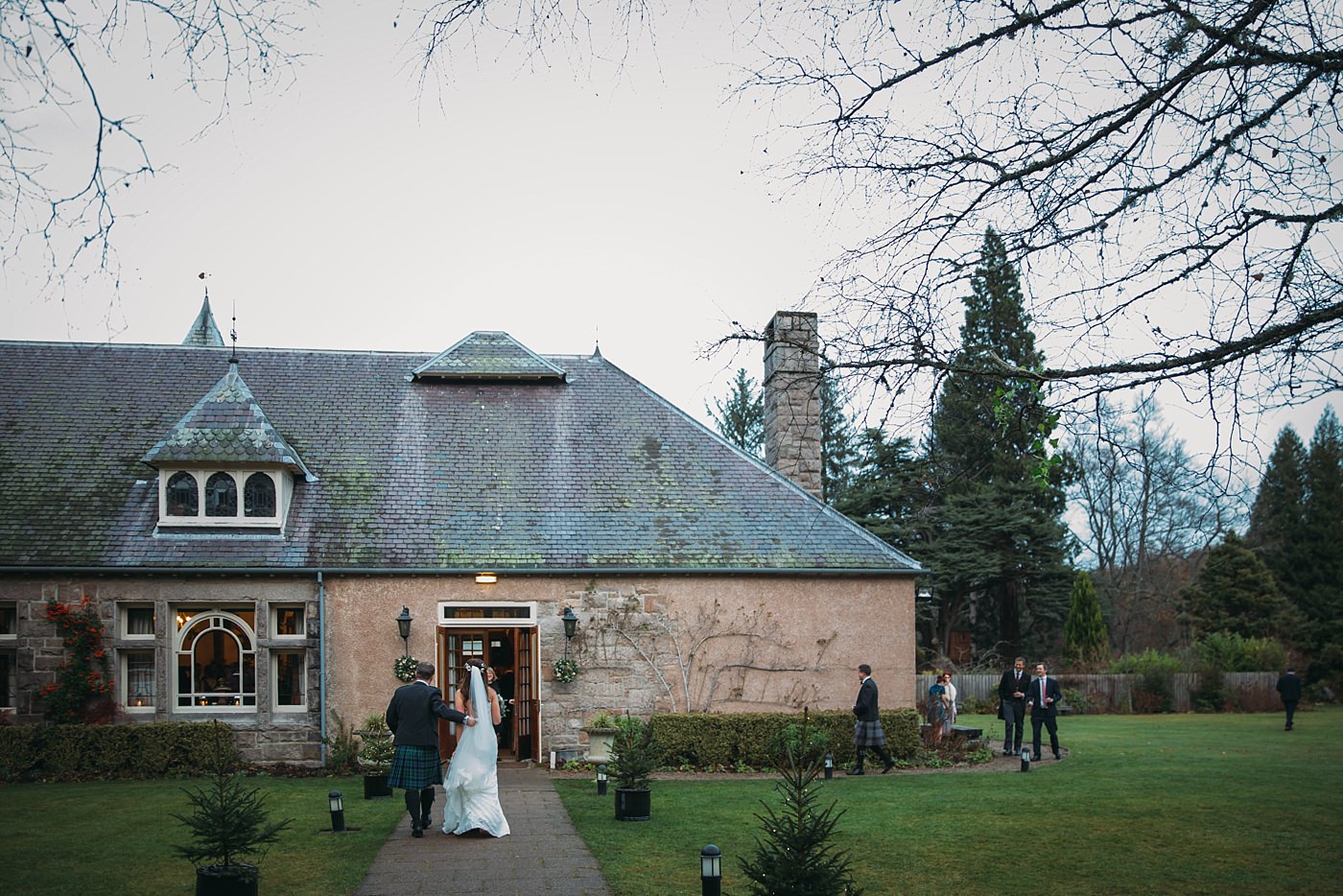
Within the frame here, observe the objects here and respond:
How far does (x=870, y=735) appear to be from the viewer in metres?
18.0

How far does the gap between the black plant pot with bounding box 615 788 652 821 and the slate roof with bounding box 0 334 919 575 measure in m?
6.53

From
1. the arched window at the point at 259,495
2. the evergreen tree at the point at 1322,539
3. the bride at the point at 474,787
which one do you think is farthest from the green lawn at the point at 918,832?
the evergreen tree at the point at 1322,539

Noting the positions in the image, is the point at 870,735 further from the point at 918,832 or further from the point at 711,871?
the point at 711,871

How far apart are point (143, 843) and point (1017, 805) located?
398 inches

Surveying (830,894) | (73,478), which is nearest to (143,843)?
(830,894)

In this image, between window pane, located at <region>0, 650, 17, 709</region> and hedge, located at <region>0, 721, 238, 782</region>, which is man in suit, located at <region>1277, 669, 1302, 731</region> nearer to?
hedge, located at <region>0, 721, 238, 782</region>

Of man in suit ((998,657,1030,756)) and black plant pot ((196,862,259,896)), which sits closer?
black plant pot ((196,862,259,896))

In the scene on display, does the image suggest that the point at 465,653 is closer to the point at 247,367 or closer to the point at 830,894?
the point at 247,367

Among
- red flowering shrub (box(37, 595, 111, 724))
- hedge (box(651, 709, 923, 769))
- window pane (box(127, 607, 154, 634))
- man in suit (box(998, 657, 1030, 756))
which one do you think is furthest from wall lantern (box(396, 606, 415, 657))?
man in suit (box(998, 657, 1030, 756))

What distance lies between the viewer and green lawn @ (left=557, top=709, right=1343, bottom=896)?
9.89 meters

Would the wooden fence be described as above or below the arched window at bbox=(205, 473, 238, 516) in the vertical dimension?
below

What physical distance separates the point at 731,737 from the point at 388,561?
6401mm

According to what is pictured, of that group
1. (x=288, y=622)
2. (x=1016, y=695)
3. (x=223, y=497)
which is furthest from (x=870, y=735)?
(x=223, y=497)

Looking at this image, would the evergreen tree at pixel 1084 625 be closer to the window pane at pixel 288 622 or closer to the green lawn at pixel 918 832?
the green lawn at pixel 918 832
